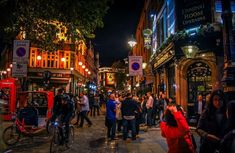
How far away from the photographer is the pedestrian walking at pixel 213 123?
4.16 m

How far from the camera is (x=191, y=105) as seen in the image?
16.4 m

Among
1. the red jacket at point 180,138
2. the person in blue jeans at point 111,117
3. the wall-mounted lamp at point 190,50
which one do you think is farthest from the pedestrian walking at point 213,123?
the wall-mounted lamp at point 190,50

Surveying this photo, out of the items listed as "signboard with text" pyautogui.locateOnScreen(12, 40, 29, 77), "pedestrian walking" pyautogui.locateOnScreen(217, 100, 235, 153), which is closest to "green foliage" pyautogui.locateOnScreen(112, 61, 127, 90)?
"signboard with text" pyautogui.locateOnScreen(12, 40, 29, 77)

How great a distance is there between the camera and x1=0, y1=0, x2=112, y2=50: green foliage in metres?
10.4

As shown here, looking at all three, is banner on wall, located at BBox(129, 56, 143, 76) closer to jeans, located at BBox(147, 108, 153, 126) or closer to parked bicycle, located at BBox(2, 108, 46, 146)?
jeans, located at BBox(147, 108, 153, 126)

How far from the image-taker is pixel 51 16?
11.7 metres

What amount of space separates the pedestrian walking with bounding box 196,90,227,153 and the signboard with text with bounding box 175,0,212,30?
1174 centimetres

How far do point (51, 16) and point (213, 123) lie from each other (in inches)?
357

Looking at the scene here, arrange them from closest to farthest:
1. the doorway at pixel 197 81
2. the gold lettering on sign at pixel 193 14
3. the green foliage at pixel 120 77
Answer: the gold lettering on sign at pixel 193 14, the doorway at pixel 197 81, the green foliage at pixel 120 77

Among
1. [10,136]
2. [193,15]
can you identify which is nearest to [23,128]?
[10,136]

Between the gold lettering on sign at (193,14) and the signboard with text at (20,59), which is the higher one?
the gold lettering on sign at (193,14)

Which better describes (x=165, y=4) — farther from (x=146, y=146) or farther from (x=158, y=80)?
(x=146, y=146)

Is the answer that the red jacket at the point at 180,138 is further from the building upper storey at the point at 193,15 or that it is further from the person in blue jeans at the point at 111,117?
the building upper storey at the point at 193,15

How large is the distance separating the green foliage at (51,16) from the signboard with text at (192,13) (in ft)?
20.2
